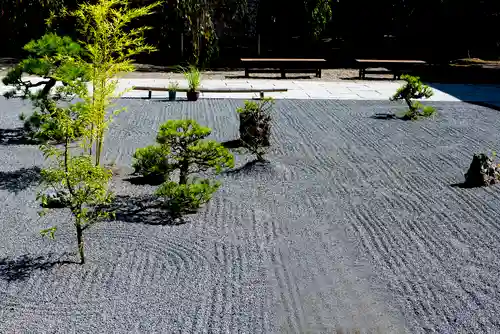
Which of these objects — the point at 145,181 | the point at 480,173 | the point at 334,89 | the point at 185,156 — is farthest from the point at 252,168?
the point at 334,89

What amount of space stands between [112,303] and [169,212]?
1.87 meters

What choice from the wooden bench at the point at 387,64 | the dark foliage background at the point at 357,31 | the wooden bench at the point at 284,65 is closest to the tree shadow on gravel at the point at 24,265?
the wooden bench at the point at 284,65

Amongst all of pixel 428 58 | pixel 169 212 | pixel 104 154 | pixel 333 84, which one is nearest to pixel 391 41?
pixel 428 58

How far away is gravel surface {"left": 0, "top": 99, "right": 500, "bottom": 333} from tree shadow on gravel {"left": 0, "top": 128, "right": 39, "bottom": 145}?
7.5 inches

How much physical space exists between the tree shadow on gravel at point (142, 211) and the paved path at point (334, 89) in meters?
6.89

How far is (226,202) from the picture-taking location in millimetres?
6398

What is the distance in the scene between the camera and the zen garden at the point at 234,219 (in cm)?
420

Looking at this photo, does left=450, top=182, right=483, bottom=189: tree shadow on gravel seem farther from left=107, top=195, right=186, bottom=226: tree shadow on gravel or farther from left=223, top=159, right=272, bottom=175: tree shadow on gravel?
left=107, top=195, right=186, bottom=226: tree shadow on gravel

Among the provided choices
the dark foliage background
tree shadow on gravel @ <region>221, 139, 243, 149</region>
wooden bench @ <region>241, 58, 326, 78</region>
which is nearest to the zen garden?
tree shadow on gravel @ <region>221, 139, 243, 149</region>

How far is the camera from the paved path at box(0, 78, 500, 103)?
13516 millimetres

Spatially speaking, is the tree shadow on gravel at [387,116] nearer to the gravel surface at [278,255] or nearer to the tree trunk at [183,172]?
the gravel surface at [278,255]

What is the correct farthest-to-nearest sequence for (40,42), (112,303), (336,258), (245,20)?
(245,20) → (40,42) → (336,258) → (112,303)

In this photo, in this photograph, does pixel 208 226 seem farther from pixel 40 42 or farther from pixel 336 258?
pixel 40 42

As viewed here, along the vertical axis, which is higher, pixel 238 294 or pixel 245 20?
pixel 245 20
